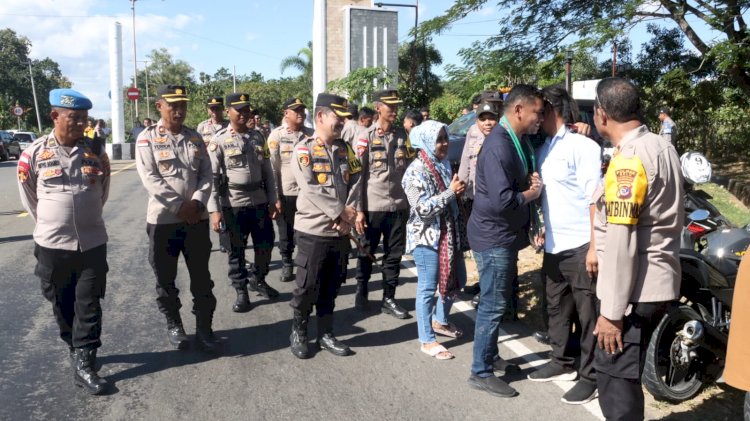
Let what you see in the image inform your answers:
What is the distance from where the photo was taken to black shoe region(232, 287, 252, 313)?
6055 mm

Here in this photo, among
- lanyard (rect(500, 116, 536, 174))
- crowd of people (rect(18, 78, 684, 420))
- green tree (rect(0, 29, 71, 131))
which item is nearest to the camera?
crowd of people (rect(18, 78, 684, 420))

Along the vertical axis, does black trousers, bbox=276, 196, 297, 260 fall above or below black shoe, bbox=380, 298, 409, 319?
above

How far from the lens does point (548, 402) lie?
4094 millimetres

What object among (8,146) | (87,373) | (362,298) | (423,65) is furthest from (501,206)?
(8,146)

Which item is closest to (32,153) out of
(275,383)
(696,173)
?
(275,383)

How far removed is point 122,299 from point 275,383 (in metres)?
2.75

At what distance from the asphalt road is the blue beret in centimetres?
190

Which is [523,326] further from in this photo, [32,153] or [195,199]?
[32,153]

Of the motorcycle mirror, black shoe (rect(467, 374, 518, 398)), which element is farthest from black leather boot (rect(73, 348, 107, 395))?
the motorcycle mirror

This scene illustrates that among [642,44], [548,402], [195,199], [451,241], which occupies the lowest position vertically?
[548,402]

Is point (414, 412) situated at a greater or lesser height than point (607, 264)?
lesser

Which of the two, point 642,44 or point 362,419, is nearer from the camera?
point 362,419

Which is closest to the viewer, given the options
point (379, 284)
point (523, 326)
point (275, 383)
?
point (275, 383)

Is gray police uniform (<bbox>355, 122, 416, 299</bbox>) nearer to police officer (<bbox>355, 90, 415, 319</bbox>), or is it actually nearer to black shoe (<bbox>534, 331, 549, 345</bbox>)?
police officer (<bbox>355, 90, 415, 319</bbox>)
